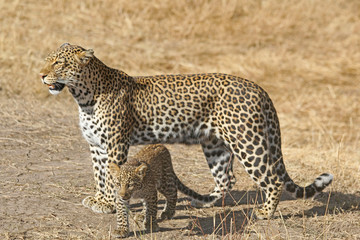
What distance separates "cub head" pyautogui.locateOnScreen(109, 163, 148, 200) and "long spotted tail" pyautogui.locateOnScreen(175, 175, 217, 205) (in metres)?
1.23

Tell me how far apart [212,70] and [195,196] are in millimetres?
8194

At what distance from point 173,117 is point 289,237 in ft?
6.78

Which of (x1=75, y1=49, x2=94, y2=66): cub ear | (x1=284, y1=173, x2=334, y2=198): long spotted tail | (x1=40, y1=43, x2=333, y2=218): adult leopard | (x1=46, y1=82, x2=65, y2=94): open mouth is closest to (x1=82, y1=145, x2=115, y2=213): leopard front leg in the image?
(x1=40, y1=43, x2=333, y2=218): adult leopard

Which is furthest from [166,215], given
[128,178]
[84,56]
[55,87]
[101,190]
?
[84,56]

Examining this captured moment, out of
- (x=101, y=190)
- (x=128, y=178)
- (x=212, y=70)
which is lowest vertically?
(x=101, y=190)

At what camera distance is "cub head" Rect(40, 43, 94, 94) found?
8.00 meters

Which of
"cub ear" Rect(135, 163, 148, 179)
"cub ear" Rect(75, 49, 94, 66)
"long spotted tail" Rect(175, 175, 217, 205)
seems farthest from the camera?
"long spotted tail" Rect(175, 175, 217, 205)

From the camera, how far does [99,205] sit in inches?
330

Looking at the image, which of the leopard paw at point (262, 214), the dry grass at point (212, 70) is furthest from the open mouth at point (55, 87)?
the leopard paw at point (262, 214)

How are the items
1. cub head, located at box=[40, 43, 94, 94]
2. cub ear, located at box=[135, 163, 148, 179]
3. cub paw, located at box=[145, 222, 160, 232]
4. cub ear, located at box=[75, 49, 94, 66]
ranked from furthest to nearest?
cub ear, located at box=[75, 49, 94, 66] → cub head, located at box=[40, 43, 94, 94] → cub paw, located at box=[145, 222, 160, 232] → cub ear, located at box=[135, 163, 148, 179]

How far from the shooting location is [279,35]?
19359 millimetres

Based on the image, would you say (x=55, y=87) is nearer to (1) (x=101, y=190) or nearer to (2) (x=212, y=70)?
(1) (x=101, y=190)

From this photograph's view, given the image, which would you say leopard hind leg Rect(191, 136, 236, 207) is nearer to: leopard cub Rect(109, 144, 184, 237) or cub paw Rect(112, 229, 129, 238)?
leopard cub Rect(109, 144, 184, 237)

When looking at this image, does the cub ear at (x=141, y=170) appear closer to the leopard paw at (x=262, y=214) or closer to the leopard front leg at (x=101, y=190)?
the leopard front leg at (x=101, y=190)
